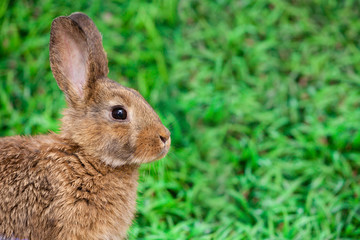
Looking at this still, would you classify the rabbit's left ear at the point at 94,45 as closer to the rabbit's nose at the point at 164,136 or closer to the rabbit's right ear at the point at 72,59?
the rabbit's right ear at the point at 72,59

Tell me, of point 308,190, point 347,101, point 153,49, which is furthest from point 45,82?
point 347,101

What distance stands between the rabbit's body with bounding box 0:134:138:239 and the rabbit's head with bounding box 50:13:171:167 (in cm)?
12

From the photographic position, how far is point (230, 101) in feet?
17.4

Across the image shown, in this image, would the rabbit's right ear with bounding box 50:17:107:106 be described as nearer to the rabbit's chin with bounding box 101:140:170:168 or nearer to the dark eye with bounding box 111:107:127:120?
the dark eye with bounding box 111:107:127:120

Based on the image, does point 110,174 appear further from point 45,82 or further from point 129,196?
point 45,82

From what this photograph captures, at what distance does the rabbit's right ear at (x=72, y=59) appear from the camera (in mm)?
3121

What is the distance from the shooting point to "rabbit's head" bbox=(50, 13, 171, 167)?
308cm

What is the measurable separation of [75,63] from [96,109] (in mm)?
354

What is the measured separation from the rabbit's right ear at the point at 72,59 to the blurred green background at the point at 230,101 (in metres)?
1.25

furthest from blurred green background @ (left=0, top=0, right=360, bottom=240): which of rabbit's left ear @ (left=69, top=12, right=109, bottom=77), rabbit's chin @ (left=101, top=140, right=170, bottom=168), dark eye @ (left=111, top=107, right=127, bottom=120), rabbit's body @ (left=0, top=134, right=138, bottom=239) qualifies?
rabbit's left ear @ (left=69, top=12, right=109, bottom=77)

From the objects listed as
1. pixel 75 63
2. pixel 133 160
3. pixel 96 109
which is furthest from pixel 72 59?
pixel 133 160

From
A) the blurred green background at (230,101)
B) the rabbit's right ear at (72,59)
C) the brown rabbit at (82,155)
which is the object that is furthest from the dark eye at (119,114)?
the blurred green background at (230,101)

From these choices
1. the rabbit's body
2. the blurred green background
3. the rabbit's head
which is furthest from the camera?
the blurred green background

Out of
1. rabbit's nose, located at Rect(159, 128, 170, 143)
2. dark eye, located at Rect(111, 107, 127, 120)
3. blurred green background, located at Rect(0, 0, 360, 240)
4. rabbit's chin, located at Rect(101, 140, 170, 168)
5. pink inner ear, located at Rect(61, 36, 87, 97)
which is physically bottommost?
blurred green background, located at Rect(0, 0, 360, 240)
